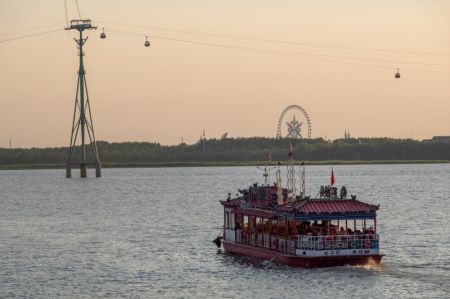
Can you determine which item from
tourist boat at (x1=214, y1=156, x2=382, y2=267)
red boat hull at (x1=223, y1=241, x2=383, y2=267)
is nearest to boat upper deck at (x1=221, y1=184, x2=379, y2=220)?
tourist boat at (x1=214, y1=156, x2=382, y2=267)

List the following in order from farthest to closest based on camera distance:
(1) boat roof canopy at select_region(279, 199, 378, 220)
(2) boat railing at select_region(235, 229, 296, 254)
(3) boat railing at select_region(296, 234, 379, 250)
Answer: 1. (2) boat railing at select_region(235, 229, 296, 254)
2. (1) boat roof canopy at select_region(279, 199, 378, 220)
3. (3) boat railing at select_region(296, 234, 379, 250)

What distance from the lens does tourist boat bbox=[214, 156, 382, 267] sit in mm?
73938

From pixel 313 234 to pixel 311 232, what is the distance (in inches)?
64.0

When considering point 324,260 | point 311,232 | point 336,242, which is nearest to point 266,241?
point 311,232

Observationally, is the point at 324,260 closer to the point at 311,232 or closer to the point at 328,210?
the point at 328,210

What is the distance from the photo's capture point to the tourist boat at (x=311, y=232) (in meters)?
73.9

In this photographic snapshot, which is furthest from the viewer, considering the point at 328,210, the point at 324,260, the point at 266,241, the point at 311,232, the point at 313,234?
the point at 266,241

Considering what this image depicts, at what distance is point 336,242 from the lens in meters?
74.1

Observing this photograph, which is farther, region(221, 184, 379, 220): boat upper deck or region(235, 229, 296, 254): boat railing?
region(235, 229, 296, 254): boat railing

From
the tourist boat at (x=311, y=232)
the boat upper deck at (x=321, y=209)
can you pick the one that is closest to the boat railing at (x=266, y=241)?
the tourist boat at (x=311, y=232)

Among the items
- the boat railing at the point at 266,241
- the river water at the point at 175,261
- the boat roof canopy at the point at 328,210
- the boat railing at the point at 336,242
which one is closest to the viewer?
the river water at the point at 175,261

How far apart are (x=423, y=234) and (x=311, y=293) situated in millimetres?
38236

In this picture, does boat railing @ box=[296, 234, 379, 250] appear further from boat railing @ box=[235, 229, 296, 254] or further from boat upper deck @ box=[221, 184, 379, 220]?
boat upper deck @ box=[221, 184, 379, 220]

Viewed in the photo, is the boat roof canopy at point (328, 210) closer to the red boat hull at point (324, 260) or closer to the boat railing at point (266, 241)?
the boat railing at point (266, 241)
